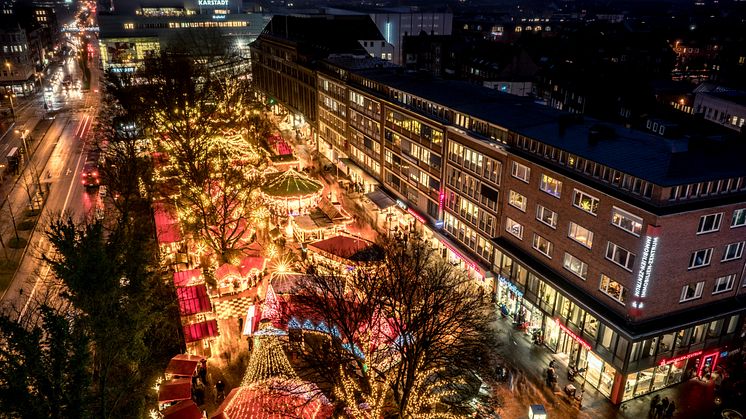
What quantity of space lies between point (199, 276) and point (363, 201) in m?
25.9

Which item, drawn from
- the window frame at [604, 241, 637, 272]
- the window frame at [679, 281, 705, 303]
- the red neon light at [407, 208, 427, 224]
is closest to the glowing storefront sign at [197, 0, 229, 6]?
the red neon light at [407, 208, 427, 224]

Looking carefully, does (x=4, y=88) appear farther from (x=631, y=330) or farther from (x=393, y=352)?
(x=631, y=330)

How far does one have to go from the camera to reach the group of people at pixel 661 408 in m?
27.8

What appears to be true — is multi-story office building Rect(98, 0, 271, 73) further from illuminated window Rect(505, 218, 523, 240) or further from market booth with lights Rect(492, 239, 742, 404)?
market booth with lights Rect(492, 239, 742, 404)

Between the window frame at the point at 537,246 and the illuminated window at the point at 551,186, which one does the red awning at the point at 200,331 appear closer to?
the window frame at the point at 537,246

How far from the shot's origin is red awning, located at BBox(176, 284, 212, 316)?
3412 centimetres

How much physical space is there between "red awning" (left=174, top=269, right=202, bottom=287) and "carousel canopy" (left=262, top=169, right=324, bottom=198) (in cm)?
1330

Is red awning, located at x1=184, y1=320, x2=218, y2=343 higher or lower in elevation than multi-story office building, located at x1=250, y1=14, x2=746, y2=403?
lower

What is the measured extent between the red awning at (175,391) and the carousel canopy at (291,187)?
2370 cm

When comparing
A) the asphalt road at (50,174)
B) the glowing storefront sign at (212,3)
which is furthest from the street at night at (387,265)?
the glowing storefront sign at (212,3)

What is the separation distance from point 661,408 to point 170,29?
144648 mm

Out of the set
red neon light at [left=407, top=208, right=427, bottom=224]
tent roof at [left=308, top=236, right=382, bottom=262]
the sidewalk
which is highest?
tent roof at [left=308, top=236, right=382, bottom=262]

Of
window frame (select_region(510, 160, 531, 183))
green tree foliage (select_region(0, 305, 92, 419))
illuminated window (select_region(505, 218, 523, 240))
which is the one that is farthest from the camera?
illuminated window (select_region(505, 218, 523, 240))

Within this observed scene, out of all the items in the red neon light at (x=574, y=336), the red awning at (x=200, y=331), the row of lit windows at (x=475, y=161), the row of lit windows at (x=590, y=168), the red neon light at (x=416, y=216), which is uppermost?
the row of lit windows at (x=590, y=168)
